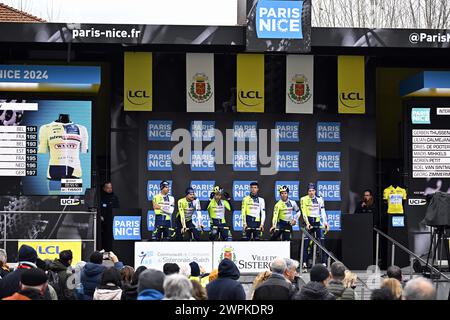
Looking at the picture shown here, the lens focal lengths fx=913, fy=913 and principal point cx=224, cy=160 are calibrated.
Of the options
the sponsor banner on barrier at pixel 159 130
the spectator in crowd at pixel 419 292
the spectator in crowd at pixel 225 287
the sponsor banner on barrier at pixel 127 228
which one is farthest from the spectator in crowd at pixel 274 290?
the sponsor banner on barrier at pixel 159 130

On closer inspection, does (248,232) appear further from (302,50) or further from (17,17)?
(17,17)

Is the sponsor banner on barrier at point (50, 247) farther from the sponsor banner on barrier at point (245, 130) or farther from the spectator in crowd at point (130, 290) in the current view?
the spectator in crowd at point (130, 290)

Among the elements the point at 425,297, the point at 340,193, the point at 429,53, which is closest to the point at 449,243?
the point at 340,193

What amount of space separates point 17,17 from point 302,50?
13645 millimetres

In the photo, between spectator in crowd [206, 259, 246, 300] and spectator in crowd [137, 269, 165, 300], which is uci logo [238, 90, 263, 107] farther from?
spectator in crowd [137, 269, 165, 300]

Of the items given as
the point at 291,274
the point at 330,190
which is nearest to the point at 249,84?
the point at 330,190

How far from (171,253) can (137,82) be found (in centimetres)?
476

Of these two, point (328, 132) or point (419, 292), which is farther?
point (328, 132)

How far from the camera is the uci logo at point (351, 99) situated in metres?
21.1

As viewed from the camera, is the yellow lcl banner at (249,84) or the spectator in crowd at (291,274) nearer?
the spectator in crowd at (291,274)

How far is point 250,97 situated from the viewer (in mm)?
20938

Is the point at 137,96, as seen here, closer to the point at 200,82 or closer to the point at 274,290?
the point at 200,82

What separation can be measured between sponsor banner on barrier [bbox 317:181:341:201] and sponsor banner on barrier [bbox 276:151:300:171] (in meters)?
0.68

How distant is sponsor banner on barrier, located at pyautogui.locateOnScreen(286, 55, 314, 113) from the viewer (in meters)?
20.9
